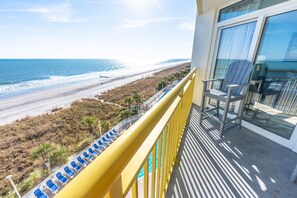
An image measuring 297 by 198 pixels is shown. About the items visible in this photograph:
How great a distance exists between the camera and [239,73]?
7.10 feet

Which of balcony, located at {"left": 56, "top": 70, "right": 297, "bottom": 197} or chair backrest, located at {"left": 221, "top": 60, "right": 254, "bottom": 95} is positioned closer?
balcony, located at {"left": 56, "top": 70, "right": 297, "bottom": 197}

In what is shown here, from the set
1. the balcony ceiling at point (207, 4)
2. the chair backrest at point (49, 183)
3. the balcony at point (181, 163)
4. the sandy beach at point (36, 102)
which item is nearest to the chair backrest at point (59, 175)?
the chair backrest at point (49, 183)

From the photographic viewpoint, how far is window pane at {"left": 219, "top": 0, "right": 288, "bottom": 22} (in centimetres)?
198

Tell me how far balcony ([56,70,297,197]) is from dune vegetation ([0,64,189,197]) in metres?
6.41

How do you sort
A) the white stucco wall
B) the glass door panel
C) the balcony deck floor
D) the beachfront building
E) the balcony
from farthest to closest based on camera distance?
the white stucco wall
the glass door panel
the balcony deck floor
the beachfront building
the balcony

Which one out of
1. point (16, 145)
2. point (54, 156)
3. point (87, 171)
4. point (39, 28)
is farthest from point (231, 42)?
point (39, 28)

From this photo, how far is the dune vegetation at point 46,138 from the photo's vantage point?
6.12m

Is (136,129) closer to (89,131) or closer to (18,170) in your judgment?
(18,170)

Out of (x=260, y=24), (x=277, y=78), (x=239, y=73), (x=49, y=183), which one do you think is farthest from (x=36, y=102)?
(x=277, y=78)

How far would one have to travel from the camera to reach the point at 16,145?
8750mm

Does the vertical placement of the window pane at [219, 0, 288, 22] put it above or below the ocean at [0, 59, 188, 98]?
above

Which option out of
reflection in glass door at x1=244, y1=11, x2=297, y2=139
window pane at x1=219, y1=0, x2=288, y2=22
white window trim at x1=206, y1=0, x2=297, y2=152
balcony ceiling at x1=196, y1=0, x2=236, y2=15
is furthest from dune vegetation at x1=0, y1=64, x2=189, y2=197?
window pane at x1=219, y1=0, x2=288, y2=22

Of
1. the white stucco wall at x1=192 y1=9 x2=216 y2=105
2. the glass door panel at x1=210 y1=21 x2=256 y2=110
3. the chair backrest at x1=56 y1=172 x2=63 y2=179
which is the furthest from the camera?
the chair backrest at x1=56 y1=172 x2=63 y2=179

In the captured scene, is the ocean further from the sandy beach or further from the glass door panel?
the glass door panel
